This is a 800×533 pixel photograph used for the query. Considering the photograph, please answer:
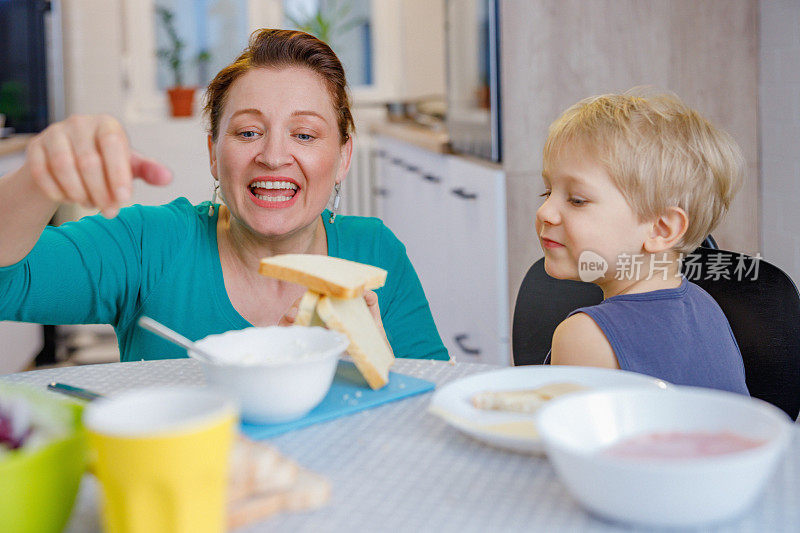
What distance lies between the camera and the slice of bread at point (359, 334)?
904 mm

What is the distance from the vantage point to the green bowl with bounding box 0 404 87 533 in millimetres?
542

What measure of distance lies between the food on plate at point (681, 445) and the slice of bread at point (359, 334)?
0.34 metres

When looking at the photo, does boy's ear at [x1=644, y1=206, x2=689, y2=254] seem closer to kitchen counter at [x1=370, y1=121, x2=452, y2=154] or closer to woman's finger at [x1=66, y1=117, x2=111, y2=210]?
woman's finger at [x1=66, y1=117, x2=111, y2=210]

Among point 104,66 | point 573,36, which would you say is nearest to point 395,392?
point 573,36

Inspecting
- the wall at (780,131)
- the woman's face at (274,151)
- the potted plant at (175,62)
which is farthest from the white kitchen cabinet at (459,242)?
the potted plant at (175,62)

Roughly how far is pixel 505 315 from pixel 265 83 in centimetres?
112

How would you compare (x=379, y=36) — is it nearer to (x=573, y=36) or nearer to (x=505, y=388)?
(x=573, y=36)

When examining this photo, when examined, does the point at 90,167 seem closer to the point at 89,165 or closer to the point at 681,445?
the point at 89,165

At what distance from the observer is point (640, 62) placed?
88.6 inches

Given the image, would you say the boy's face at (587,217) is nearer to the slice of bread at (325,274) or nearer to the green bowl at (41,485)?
the slice of bread at (325,274)

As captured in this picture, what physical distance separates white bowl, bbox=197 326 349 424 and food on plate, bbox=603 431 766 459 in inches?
11.5

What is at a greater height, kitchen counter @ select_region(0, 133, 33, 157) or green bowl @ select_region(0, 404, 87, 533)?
kitchen counter @ select_region(0, 133, 33, 157)

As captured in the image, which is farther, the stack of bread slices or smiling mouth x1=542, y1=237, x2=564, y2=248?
smiling mouth x1=542, y1=237, x2=564, y2=248

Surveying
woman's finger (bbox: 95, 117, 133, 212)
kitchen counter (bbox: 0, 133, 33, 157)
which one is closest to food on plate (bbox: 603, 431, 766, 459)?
woman's finger (bbox: 95, 117, 133, 212)
